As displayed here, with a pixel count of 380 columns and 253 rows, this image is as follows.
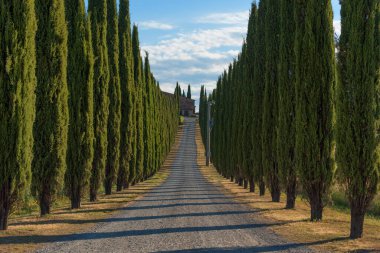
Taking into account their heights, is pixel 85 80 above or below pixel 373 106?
above

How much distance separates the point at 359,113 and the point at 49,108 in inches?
369

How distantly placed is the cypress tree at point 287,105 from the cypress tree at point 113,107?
10.3 meters

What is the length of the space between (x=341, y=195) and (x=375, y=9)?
656 inches

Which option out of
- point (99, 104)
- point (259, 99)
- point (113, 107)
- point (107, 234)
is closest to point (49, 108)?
point (107, 234)

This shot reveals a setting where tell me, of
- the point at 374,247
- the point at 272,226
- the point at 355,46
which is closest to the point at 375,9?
the point at 355,46

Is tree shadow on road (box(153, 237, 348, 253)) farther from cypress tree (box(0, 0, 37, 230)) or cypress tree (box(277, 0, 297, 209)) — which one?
cypress tree (box(277, 0, 297, 209))

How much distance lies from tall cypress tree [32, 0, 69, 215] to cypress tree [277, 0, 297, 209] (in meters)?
8.27

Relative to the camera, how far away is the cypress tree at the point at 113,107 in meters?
24.0

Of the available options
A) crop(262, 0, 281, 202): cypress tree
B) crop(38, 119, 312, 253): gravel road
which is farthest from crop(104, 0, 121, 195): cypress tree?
crop(262, 0, 281, 202): cypress tree

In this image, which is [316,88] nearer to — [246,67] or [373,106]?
[373,106]

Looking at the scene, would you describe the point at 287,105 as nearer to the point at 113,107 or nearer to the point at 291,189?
the point at 291,189

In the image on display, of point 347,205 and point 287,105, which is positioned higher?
point 287,105

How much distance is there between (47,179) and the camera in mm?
14242

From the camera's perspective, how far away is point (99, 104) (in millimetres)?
20625
